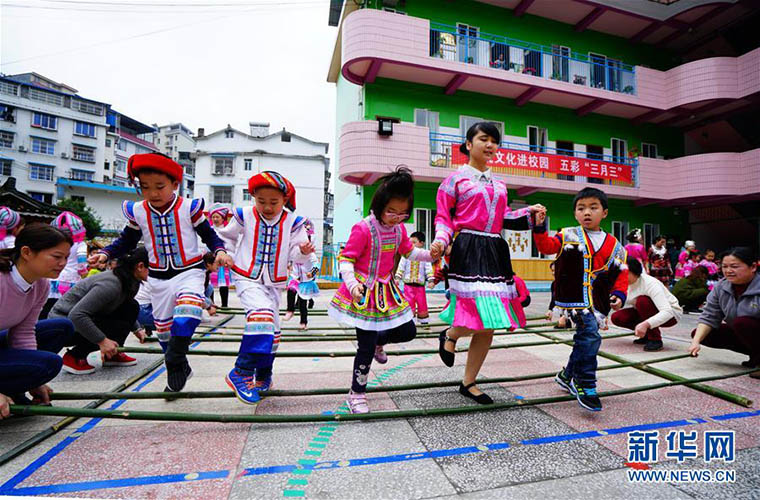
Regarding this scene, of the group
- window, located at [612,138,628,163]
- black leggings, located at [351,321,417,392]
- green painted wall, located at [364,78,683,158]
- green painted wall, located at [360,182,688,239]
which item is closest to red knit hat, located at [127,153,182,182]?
black leggings, located at [351,321,417,392]

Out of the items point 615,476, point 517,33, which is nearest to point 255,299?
point 615,476

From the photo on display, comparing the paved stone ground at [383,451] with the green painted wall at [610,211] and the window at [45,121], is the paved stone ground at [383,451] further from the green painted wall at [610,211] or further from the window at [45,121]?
the window at [45,121]

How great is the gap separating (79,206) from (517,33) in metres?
35.7

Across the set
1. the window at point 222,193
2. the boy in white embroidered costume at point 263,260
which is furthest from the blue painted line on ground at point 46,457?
the window at point 222,193

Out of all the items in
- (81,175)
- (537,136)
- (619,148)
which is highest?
(81,175)

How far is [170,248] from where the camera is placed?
9.14ft

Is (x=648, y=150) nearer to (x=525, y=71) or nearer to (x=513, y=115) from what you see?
(x=513, y=115)

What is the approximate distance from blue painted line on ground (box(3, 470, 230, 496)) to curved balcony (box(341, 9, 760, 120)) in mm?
11694

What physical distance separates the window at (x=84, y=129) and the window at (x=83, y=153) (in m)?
1.37

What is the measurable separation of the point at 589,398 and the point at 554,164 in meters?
12.3

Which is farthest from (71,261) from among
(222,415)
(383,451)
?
(383,451)

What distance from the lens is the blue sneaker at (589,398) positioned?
2572 mm

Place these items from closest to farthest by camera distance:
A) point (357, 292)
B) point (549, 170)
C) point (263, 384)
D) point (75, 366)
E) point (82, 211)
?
point (357, 292) < point (263, 384) < point (75, 366) < point (549, 170) < point (82, 211)

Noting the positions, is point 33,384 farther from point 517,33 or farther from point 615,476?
point 517,33
